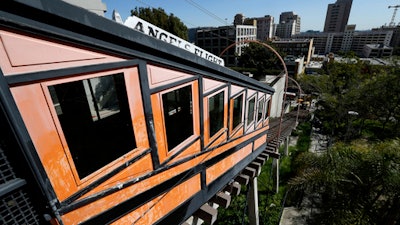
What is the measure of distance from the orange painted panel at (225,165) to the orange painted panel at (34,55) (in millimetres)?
3316

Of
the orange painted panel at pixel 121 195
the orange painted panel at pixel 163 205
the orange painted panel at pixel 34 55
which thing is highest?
the orange painted panel at pixel 34 55

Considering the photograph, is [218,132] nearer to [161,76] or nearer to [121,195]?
[161,76]

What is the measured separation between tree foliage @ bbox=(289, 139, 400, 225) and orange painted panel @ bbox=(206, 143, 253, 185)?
340 cm

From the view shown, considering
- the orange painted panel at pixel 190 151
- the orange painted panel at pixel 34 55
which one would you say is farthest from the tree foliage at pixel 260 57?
the orange painted panel at pixel 34 55

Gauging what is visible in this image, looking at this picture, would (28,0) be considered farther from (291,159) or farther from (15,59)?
(291,159)

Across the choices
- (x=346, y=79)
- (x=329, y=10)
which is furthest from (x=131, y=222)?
(x=329, y=10)

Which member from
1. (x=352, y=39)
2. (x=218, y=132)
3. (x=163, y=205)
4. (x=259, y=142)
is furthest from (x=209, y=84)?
(x=352, y=39)

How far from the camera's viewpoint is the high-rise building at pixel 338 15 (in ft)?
411

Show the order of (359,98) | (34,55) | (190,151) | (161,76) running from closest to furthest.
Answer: (34,55) → (161,76) → (190,151) → (359,98)

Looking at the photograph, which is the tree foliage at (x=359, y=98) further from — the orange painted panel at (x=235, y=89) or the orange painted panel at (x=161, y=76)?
the orange painted panel at (x=161, y=76)

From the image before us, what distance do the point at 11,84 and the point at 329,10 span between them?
568ft

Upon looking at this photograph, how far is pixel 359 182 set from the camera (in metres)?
7.55

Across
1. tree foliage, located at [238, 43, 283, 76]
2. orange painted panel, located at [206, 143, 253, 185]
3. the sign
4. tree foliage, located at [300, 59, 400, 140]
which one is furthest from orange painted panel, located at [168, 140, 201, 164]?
tree foliage, located at [238, 43, 283, 76]

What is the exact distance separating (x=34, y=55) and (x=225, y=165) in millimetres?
4339
